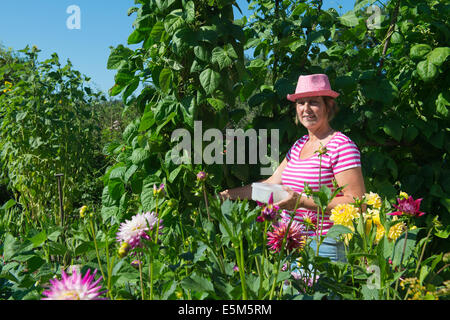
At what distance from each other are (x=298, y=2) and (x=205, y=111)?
0.90 metres

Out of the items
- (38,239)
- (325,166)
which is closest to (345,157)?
(325,166)

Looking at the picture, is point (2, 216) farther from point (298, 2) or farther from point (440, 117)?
point (440, 117)

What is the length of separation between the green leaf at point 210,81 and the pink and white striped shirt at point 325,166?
53 centimetres

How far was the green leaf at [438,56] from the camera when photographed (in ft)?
5.96

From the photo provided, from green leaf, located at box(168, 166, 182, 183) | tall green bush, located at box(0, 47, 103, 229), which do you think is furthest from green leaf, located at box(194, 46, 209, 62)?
tall green bush, located at box(0, 47, 103, 229)

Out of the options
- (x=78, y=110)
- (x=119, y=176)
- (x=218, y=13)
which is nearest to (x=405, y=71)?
(x=218, y=13)

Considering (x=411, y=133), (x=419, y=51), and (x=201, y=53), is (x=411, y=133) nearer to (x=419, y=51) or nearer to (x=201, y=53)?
(x=419, y=51)

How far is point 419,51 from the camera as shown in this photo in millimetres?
1915

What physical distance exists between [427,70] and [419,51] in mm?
128

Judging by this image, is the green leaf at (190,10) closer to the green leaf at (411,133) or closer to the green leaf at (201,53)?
the green leaf at (201,53)

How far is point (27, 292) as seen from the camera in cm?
68

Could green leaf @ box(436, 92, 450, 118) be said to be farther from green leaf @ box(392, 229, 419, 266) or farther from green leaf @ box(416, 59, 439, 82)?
green leaf @ box(392, 229, 419, 266)

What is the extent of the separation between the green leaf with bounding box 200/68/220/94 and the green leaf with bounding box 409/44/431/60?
3.47 feet

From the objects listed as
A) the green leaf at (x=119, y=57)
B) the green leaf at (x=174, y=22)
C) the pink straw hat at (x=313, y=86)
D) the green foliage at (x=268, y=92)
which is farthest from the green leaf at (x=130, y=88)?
the pink straw hat at (x=313, y=86)
